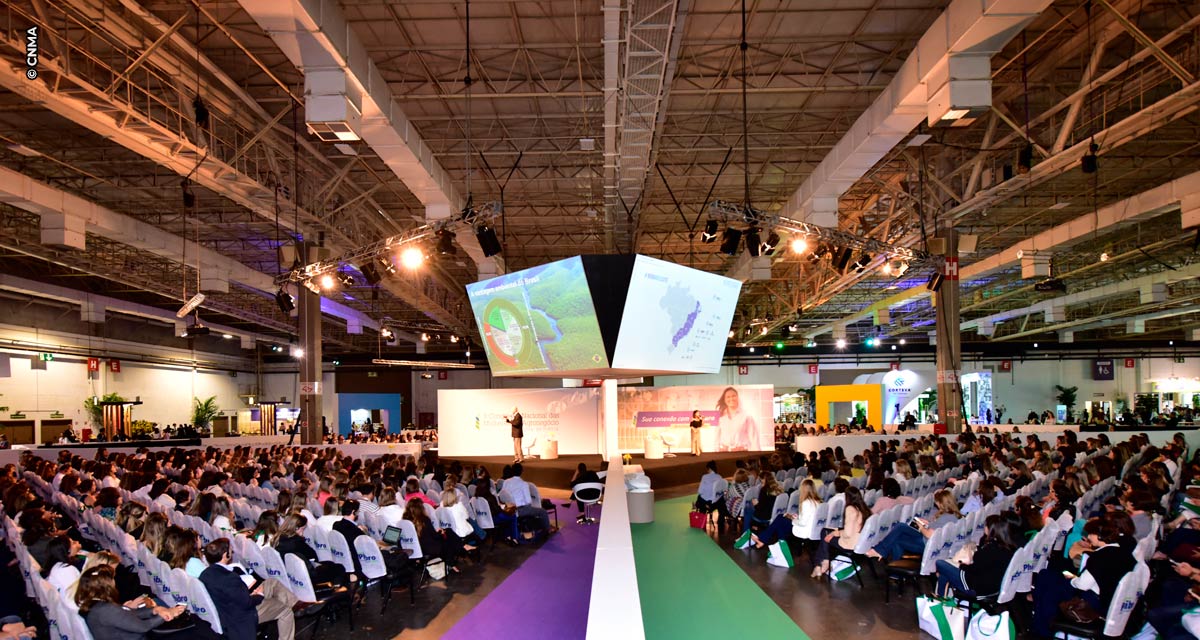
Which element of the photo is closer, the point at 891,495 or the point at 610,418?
the point at 891,495

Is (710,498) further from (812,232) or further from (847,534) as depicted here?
(812,232)

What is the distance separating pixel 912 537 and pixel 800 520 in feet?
4.81

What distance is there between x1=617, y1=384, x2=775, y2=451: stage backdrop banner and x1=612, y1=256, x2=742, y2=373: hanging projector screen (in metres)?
7.69

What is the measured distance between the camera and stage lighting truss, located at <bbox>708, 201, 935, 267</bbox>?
12.4 metres

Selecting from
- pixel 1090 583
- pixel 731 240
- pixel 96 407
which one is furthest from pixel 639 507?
pixel 96 407

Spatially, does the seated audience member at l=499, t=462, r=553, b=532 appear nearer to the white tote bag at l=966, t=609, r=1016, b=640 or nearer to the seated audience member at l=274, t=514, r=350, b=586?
the seated audience member at l=274, t=514, r=350, b=586

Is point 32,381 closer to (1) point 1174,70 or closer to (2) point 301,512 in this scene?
(2) point 301,512

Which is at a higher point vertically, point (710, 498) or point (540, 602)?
point (710, 498)

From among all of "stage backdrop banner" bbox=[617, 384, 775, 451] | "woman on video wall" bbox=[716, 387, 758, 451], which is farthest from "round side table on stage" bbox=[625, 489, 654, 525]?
"woman on video wall" bbox=[716, 387, 758, 451]

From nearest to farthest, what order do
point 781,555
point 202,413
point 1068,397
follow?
point 781,555, point 202,413, point 1068,397

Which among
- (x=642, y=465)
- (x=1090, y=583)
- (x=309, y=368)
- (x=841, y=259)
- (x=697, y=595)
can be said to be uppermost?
(x=841, y=259)

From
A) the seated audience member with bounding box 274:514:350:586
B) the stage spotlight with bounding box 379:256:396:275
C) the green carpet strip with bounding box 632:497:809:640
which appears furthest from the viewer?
the stage spotlight with bounding box 379:256:396:275

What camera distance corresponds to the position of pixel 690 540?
411 inches

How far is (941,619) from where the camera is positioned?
5.89 meters
